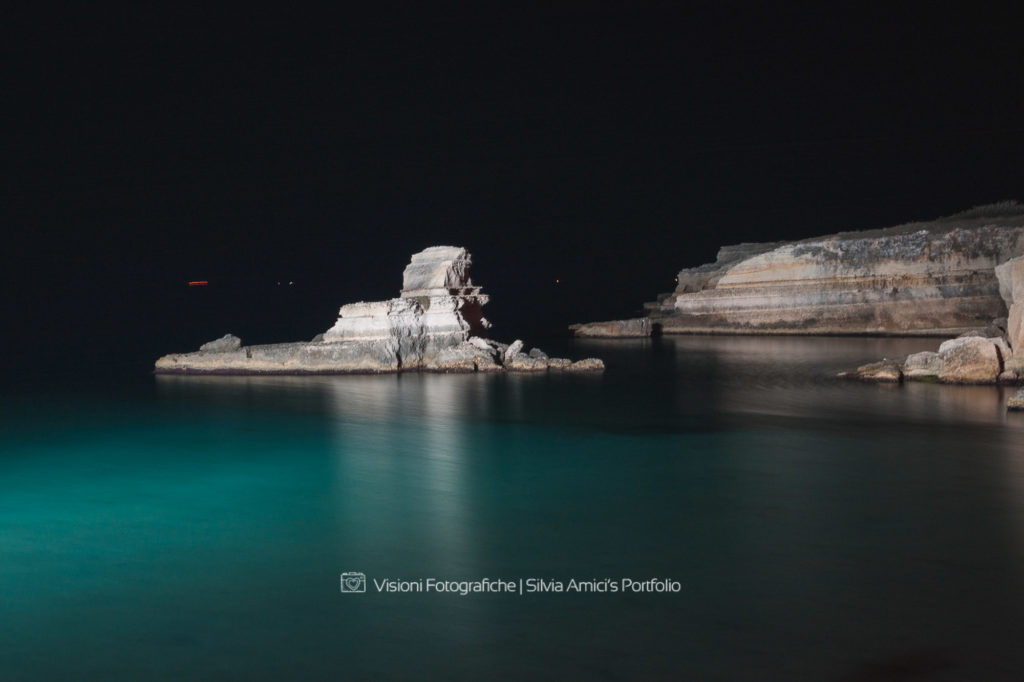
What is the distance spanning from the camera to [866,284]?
30.1m

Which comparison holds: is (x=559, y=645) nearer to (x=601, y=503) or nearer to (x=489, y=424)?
(x=601, y=503)

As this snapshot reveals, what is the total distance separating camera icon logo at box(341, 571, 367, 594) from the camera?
661 centimetres

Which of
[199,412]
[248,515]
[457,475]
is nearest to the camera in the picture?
[248,515]

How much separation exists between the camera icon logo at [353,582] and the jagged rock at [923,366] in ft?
43.1

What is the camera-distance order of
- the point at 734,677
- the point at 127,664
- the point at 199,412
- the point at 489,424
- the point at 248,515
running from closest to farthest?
the point at 734,677 < the point at 127,664 < the point at 248,515 < the point at 489,424 < the point at 199,412

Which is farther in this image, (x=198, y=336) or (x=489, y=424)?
(x=198, y=336)

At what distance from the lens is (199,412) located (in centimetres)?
1596

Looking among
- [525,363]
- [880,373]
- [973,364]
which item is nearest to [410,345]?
[525,363]

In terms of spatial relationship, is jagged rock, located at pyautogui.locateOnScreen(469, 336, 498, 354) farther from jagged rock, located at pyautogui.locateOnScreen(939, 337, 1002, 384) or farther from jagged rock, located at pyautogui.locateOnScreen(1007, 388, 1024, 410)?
jagged rock, located at pyautogui.locateOnScreen(1007, 388, 1024, 410)

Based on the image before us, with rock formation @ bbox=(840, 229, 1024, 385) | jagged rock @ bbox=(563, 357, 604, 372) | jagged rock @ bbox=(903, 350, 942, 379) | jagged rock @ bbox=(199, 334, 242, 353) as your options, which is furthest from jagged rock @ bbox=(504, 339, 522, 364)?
rock formation @ bbox=(840, 229, 1024, 385)

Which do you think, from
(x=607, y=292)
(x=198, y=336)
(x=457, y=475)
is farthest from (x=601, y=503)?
(x=607, y=292)

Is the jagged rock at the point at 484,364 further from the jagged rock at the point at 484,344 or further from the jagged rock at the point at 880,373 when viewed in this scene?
the jagged rock at the point at 880,373

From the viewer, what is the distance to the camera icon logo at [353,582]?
6605mm

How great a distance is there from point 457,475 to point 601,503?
2286 mm
